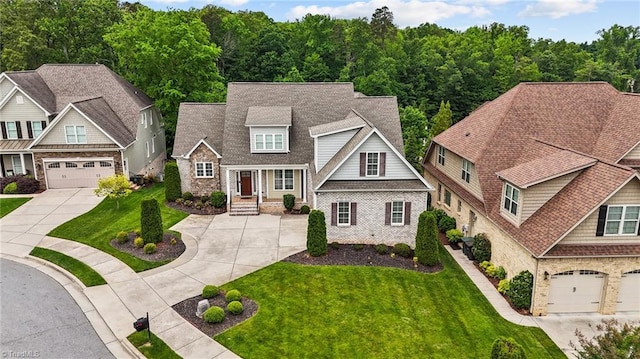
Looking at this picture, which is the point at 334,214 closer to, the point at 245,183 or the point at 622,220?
the point at 245,183

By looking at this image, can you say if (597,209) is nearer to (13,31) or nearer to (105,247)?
(105,247)

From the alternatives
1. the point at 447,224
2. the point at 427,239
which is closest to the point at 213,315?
the point at 427,239

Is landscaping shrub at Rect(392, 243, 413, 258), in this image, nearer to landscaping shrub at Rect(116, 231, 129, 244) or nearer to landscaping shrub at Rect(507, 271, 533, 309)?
landscaping shrub at Rect(507, 271, 533, 309)

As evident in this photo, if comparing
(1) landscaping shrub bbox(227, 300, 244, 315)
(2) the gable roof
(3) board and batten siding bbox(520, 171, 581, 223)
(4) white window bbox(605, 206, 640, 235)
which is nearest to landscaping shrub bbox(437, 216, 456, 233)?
(2) the gable roof

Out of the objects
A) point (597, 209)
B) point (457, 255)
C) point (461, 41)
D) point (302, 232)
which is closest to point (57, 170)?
point (302, 232)

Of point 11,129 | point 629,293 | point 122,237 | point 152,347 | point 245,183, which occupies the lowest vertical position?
point 152,347

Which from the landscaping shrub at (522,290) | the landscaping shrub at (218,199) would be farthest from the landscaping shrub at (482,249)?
the landscaping shrub at (218,199)

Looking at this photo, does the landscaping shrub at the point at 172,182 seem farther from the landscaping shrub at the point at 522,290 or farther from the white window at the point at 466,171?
the landscaping shrub at the point at 522,290
